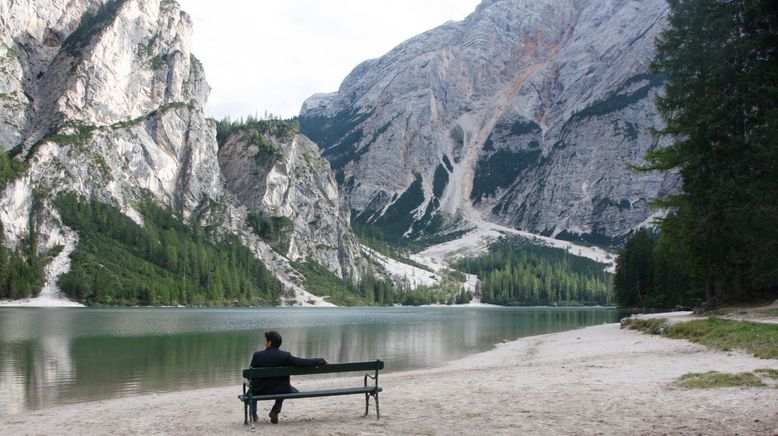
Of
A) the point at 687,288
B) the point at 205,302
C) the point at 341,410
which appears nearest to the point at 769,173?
the point at 341,410

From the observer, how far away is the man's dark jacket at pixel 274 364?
14.3m

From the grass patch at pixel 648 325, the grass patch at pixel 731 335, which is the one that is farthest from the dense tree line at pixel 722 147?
the grass patch at pixel 731 335

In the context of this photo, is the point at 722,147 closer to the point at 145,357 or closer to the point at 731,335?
the point at 731,335

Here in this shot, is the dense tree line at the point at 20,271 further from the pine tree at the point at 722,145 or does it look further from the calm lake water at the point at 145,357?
the pine tree at the point at 722,145

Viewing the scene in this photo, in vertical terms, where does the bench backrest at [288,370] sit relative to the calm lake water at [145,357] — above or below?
above

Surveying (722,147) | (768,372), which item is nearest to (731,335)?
(768,372)

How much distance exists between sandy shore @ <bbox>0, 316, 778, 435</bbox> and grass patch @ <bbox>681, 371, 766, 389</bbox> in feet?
1.53

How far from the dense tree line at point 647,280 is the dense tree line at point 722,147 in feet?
156

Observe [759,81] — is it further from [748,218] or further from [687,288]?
[687,288]

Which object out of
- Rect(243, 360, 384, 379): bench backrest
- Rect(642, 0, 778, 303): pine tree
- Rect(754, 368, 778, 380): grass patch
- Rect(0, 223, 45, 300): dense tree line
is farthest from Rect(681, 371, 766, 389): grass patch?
Rect(0, 223, 45, 300): dense tree line

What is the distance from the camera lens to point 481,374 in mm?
23953

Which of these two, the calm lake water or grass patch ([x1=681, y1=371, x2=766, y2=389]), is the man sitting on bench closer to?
grass patch ([x1=681, y1=371, x2=766, y2=389])

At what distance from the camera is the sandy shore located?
1226cm

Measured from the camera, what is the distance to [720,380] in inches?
630
